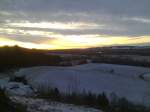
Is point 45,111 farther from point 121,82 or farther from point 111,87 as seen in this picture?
point 121,82

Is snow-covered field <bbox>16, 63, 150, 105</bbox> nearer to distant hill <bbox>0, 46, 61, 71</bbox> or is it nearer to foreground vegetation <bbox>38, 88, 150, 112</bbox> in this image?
foreground vegetation <bbox>38, 88, 150, 112</bbox>

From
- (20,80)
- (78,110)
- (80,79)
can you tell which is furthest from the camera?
(20,80)

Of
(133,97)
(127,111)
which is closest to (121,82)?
(133,97)

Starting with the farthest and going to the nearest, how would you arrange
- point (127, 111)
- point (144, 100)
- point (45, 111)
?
point (144, 100) → point (127, 111) → point (45, 111)

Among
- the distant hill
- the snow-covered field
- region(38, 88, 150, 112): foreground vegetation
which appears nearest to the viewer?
region(38, 88, 150, 112): foreground vegetation

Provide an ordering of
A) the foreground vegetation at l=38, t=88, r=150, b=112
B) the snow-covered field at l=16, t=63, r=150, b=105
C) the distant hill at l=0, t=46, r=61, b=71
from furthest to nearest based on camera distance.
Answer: the distant hill at l=0, t=46, r=61, b=71 → the snow-covered field at l=16, t=63, r=150, b=105 → the foreground vegetation at l=38, t=88, r=150, b=112

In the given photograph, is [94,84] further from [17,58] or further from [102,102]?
[17,58]

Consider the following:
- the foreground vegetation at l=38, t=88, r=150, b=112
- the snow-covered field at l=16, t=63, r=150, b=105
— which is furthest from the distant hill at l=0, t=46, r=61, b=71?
the foreground vegetation at l=38, t=88, r=150, b=112

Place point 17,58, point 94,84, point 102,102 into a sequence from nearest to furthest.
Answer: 1. point 102,102
2. point 94,84
3. point 17,58

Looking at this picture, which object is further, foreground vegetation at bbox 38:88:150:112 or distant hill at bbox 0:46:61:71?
distant hill at bbox 0:46:61:71

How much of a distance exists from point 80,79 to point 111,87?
7.90ft

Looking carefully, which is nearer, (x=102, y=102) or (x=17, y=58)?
(x=102, y=102)

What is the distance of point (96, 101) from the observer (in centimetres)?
1488

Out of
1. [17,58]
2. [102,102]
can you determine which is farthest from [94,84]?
[17,58]
